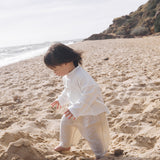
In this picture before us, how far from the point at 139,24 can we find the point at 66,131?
123ft

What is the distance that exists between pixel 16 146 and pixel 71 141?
0.54 m

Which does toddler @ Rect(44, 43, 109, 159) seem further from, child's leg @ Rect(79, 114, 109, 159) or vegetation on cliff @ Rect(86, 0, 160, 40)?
vegetation on cliff @ Rect(86, 0, 160, 40)

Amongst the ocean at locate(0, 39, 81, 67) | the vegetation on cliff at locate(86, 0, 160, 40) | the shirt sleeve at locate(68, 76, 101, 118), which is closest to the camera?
the shirt sleeve at locate(68, 76, 101, 118)

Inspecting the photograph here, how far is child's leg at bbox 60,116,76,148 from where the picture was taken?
1.82 metres

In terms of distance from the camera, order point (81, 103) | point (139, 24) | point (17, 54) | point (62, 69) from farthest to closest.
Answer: point (139, 24) < point (17, 54) < point (62, 69) < point (81, 103)

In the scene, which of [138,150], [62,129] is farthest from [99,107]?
[138,150]

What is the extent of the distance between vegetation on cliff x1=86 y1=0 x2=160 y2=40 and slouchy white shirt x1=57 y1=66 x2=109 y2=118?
2704 cm

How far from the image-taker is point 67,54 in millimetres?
1776

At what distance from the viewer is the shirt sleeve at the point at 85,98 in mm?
1657

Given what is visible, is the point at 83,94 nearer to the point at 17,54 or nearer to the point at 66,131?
the point at 66,131

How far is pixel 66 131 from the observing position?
6.08ft

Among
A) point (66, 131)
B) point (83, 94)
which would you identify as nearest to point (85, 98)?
point (83, 94)

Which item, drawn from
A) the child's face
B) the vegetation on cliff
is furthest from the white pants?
the vegetation on cliff


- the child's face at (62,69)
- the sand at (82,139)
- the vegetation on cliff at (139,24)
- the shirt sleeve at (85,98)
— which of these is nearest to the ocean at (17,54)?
the sand at (82,139)
